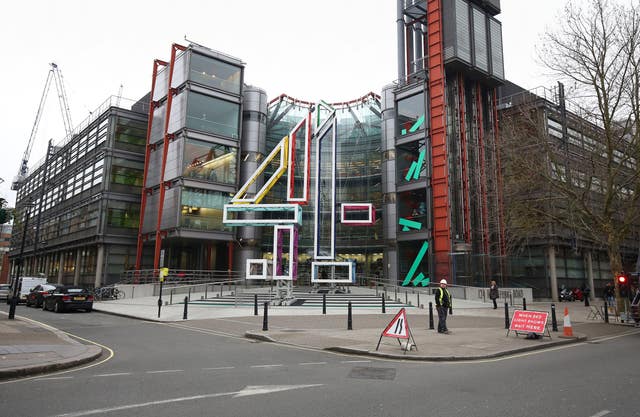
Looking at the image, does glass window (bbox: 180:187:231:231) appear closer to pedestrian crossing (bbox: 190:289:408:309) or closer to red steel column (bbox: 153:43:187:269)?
red steel column (bbox: 153:43:187:269)

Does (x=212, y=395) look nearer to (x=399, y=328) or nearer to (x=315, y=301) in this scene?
(x=399, y=328)

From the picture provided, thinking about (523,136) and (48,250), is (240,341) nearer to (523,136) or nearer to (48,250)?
(523,136)

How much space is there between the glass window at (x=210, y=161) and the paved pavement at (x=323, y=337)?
20.9 meters

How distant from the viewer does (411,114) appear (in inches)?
1721

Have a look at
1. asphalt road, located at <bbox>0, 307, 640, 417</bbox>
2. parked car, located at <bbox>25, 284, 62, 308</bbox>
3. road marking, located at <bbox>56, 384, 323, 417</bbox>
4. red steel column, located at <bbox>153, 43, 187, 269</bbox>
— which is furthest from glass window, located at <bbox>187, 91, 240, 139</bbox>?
road marking, located at <bbox>56, 384, 323, 417</bbox>

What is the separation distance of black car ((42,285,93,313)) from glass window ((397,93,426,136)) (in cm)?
3088

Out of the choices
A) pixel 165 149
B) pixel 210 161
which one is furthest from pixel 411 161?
pixel 165 149

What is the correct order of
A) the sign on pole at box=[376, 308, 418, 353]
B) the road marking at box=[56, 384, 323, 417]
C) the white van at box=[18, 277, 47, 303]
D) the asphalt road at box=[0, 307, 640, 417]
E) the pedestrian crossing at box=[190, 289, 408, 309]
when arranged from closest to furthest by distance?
the road marking at box=[56, 384, 323, 417], the asphalt road at box=[0, 307, 640, 417], the sign on pole at box=[376, 308, 418, 353], the pedestrian crossing at box=[190, 289, 408, 309], the white van at box=[18, 277, 47, 303]

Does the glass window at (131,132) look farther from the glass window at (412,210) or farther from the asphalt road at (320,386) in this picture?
the asphalt road at (320,386)

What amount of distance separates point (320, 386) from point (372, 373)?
1584mm

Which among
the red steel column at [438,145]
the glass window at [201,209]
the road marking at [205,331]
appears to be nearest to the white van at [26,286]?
the glass window at [201,209]

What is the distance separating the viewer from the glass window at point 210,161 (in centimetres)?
4174

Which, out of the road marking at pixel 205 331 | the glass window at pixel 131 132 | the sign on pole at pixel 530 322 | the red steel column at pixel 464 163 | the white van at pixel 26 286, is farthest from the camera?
the glass window at pixel 131 132

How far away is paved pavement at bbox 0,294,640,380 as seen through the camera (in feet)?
31.2
